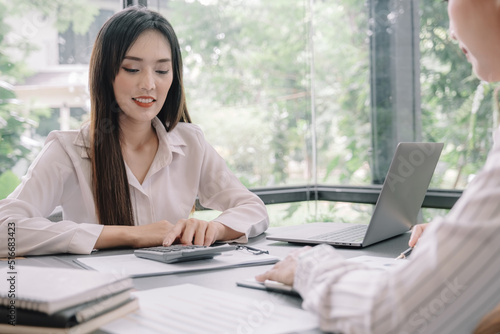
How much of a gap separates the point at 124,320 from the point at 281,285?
29 centimetres

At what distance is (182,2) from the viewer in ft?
10.6

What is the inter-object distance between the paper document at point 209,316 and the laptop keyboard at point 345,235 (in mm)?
640

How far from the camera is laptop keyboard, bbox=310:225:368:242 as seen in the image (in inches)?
62.1

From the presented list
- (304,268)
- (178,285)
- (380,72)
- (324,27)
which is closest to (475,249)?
(304,268)

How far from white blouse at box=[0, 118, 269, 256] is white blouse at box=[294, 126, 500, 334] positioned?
3.16 feet

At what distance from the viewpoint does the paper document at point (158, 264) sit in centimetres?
120

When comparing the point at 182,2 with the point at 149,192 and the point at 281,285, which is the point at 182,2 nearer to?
the point at 149,192

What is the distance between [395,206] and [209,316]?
2.75ft

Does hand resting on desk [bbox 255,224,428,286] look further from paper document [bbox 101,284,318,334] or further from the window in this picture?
the window

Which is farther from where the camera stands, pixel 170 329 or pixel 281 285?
pixel 281 285

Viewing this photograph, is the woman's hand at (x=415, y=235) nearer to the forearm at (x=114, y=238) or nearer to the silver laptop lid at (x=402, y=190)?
the silver laptop lid at (x=402, y=190)

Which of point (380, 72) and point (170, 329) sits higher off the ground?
point (380, 72)

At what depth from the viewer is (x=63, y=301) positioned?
0.77 meters

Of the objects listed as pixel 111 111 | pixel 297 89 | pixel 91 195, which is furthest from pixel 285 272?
pixel 297 89
